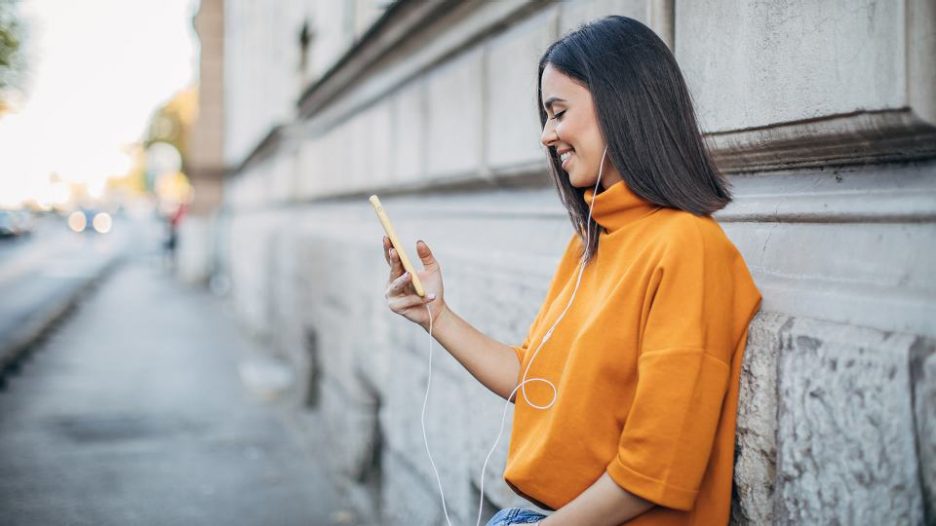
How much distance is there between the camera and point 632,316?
1548 mm

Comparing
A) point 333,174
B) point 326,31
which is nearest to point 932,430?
point 333,174

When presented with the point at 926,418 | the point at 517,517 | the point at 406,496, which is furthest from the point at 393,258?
the point at 406,496

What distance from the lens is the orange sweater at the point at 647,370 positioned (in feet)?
4.76

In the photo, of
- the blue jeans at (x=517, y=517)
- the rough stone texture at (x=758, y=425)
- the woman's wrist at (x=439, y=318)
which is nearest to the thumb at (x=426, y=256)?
the woman's wrist at (x=439, y=318)

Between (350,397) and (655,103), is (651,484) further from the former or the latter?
(350,397)

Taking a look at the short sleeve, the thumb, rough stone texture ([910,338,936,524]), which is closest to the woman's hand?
the thumb

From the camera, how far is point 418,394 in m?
4.28

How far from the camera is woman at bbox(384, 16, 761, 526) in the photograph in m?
1.46

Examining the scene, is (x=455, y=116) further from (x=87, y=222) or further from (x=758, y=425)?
(x=87, y=222)

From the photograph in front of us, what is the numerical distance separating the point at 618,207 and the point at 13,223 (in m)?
44.0

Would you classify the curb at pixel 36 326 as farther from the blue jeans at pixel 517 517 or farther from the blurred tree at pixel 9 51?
the blue jeans at pixel 517 517

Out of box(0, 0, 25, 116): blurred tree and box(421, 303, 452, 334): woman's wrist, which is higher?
box(0, 0, 25, 116): blurred tree

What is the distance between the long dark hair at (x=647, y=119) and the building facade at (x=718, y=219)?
12.5 inches

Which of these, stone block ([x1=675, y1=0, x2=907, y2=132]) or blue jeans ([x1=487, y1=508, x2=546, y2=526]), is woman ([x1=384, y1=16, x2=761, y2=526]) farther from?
stone block ([x1=675, y1=0, x2=907, y2=132])
